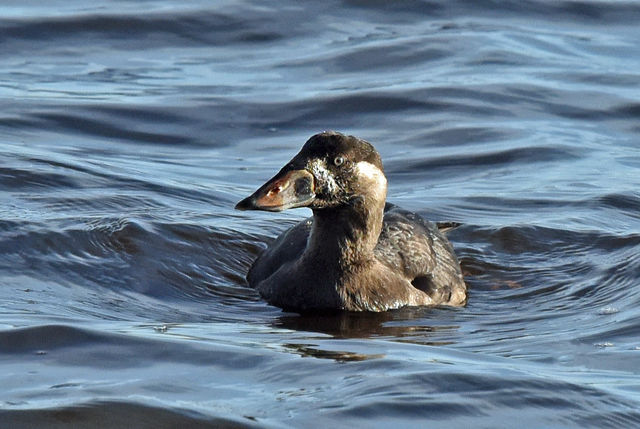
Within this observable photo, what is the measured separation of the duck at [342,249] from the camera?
797 cm

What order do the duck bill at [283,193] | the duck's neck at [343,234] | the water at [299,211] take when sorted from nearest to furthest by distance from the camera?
the water at [299,211] → the duck bill at [283,193] → the duck's neck at [343,234]

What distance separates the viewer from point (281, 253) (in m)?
8.77

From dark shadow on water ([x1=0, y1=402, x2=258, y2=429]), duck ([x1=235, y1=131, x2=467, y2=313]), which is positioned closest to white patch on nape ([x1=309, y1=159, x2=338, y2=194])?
duck ([x1=235, y1=131, x2=467, y2=313])

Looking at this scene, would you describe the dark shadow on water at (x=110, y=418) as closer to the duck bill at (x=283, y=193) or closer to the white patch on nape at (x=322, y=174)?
the duck bill at (x=283, y=193)

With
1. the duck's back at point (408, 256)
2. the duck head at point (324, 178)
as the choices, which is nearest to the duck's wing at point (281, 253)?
the duck's back at point (408, 256)

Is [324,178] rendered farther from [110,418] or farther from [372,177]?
[110,418]

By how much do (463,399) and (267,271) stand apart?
3172mm

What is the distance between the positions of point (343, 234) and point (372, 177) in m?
0.38

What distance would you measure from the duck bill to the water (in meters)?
0.66

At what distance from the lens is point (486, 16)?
58.5 ft

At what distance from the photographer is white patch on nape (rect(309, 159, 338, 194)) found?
314 inches

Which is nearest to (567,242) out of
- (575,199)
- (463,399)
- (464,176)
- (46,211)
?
(575,199)

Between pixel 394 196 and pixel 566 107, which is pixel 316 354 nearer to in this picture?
pixel 394 196

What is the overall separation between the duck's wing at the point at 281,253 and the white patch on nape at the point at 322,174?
70 cm
